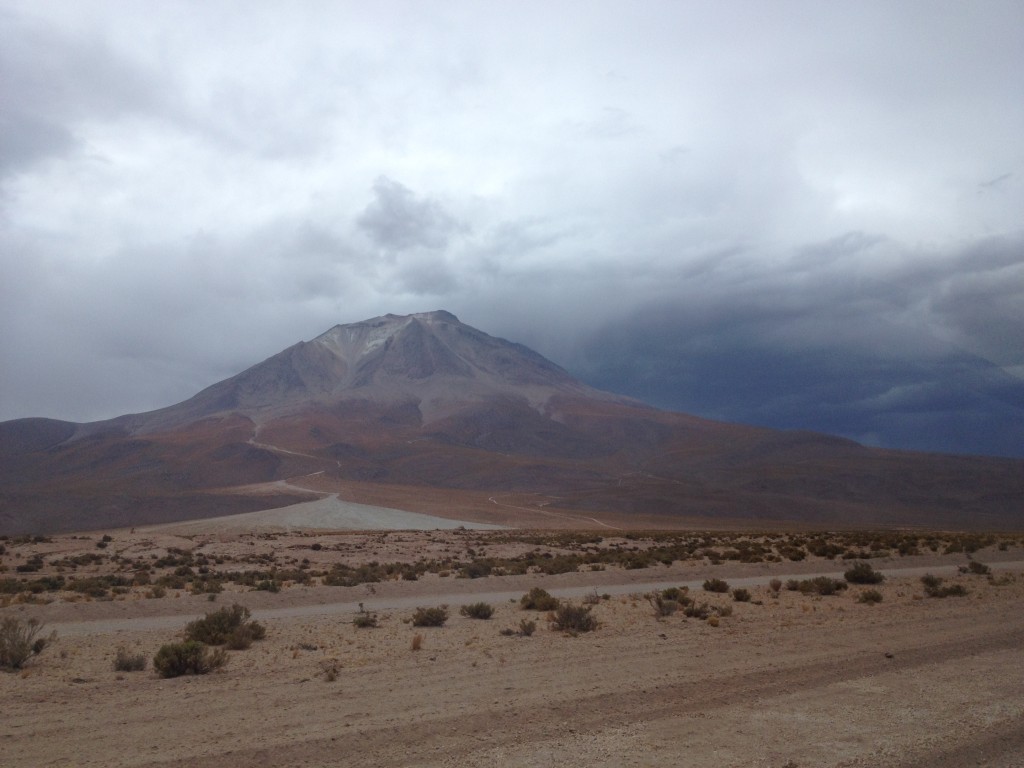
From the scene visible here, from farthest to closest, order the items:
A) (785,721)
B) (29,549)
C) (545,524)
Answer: (545,524) → (29,549) → (785,721)

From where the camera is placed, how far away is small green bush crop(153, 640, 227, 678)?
42.4ft

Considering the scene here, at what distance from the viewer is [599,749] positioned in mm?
8789

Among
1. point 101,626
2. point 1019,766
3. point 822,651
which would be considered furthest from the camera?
point 101,626

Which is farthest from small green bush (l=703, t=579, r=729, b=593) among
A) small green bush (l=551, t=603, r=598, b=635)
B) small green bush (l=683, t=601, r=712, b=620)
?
small green bush (l=551, t=603, r=598, b=635)

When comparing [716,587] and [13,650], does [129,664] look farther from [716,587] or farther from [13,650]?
[716,587]

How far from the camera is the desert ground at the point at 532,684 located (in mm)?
8844

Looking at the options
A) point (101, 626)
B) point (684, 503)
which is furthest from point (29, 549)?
point (684, 503)

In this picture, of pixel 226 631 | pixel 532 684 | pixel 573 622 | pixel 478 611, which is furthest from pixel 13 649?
pixel 573 622

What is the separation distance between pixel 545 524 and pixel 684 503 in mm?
36759

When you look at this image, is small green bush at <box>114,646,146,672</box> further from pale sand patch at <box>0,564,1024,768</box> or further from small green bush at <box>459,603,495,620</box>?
small green bush at <box>459,603,495,620</box>

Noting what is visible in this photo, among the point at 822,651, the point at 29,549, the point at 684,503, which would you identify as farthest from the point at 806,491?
A: the point at 822,651

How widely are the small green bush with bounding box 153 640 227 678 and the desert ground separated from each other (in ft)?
0.85

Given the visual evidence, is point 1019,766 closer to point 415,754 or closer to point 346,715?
point 415,754

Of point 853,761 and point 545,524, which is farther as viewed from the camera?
point 545,524
